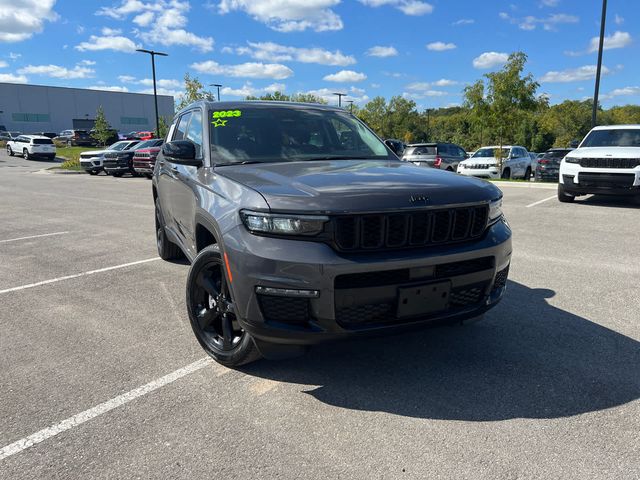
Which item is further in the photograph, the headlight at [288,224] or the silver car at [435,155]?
the silver car at [435,155]

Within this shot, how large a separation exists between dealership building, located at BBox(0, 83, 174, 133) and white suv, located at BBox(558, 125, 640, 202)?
248ft

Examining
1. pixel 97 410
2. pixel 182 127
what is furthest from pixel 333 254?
pixel 182 127

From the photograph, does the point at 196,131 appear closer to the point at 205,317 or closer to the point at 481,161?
the point at 205,317

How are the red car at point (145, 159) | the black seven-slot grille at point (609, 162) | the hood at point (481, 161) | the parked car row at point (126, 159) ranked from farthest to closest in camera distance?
the parked car row at point (126, 159) < the red car at point (145, 159) < the hood at point (481, 161) < the black seven-slot grille at point (609, 162)

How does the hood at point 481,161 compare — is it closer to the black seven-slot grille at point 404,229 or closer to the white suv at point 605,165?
the white suv at point 605,165

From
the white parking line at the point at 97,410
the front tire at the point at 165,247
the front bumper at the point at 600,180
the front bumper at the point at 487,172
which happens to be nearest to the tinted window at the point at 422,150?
the front bumper at the point at 487,172

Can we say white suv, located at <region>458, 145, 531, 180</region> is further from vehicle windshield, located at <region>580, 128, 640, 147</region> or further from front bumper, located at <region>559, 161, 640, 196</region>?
front bumper, located at <region>559, 161, 640, 196</region>

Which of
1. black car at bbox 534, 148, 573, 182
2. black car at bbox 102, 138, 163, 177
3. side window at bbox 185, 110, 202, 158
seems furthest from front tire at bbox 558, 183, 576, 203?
black car at bbox 102, 138, 163, 177

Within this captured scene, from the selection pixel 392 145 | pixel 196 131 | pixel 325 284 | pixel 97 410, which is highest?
pixel 196 131

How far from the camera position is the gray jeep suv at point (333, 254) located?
8.52 feet

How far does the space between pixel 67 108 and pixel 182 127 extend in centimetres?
10178

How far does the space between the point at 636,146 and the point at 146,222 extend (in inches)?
404

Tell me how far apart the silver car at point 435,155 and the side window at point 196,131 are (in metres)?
14.9

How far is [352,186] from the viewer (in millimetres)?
2820
